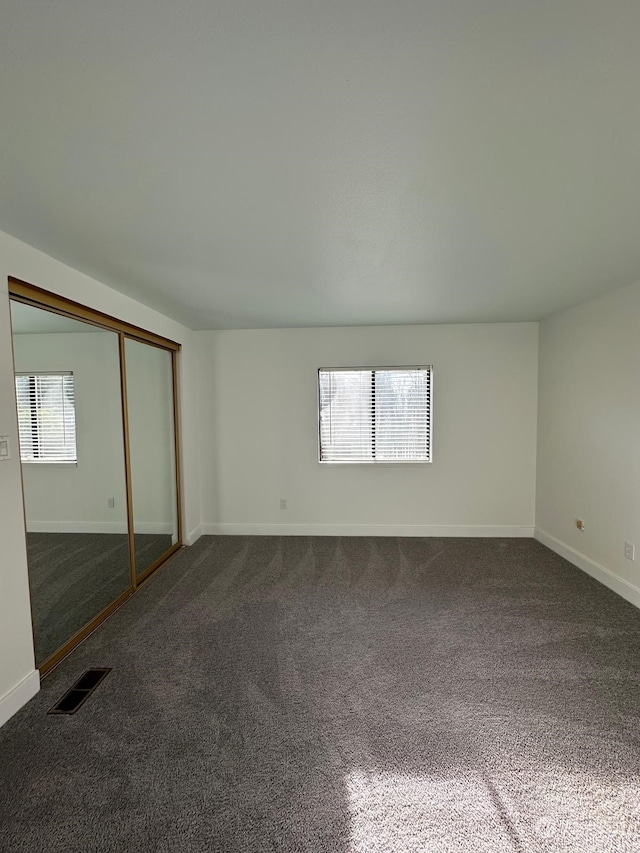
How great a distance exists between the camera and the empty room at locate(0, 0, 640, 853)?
1.08 meters

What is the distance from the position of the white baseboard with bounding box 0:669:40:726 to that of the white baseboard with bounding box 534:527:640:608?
399 centimetres

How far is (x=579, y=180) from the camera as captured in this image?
1600 millimetres

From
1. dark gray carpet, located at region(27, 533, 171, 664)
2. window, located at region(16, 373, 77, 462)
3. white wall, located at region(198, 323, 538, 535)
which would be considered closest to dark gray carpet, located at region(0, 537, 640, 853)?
dark gray carpet, located at region(27, 533, 171, 664)

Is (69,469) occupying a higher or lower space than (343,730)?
higher

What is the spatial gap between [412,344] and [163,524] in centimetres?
331

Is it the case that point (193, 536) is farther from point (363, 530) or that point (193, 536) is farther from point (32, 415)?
point (32, 415)

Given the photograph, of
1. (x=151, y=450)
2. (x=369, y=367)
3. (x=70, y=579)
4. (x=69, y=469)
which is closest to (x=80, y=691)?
(x=70, y=579)

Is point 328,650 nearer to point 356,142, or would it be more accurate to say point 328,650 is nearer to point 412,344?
point 356,142

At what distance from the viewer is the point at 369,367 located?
455cm

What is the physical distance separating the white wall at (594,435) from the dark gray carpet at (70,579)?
4.00 metres

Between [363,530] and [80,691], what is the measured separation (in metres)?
3.10

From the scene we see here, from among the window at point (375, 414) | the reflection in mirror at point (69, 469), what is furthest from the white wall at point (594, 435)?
the reflection in mirror at point (69, 469)

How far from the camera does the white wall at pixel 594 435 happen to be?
3057 millimetres

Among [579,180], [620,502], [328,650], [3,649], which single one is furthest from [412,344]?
[3,649]
